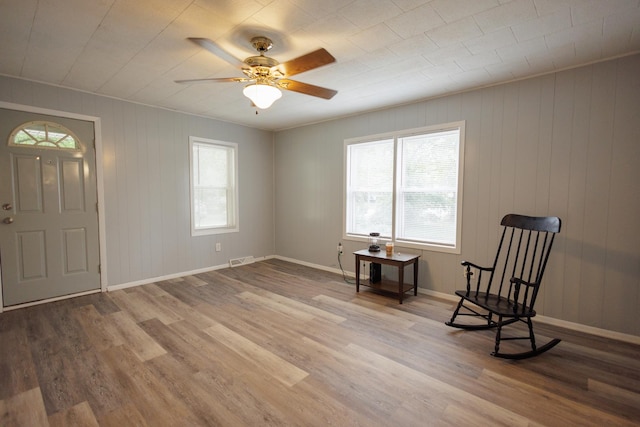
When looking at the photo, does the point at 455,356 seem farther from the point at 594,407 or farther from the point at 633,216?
the point at 633,216

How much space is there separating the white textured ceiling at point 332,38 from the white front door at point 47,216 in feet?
2.51

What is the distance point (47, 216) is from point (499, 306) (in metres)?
4.81

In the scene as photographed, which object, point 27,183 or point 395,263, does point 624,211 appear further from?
point 27,183

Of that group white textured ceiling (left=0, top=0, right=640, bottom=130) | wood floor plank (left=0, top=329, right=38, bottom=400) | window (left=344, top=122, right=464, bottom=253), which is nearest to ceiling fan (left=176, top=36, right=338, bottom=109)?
white textured ceiling (left=0, top=0, right=640, bottom=130)

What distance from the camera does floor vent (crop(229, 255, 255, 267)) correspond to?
202 inches

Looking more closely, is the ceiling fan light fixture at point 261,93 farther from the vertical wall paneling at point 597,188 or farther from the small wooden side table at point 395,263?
the vertical wall paneling at point 597,188

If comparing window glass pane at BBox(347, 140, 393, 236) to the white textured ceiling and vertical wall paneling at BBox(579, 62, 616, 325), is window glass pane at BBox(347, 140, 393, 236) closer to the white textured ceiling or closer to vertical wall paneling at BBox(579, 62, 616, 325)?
the white textured ceiling

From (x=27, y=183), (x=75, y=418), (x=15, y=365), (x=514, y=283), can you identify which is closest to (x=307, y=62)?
(x=514, y=283)

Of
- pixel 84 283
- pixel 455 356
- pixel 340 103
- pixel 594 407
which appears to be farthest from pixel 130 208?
pixel 594 407

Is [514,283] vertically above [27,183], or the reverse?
[27,183]

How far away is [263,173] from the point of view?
559 centimetres

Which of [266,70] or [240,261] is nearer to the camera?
[266,70]

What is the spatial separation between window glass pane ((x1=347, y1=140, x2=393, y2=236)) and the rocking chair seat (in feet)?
5.33

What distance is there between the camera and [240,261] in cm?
524
